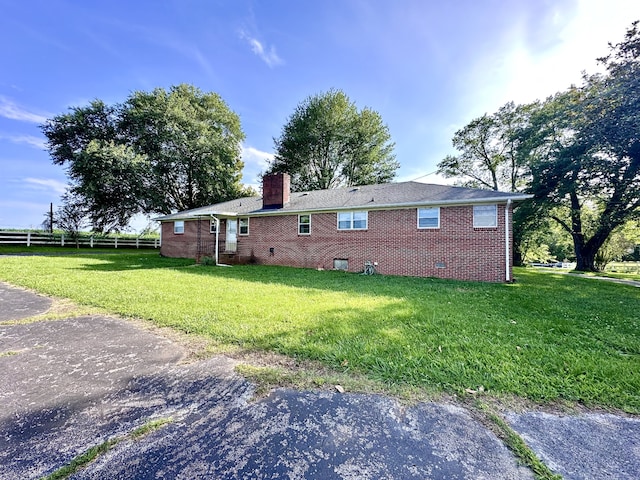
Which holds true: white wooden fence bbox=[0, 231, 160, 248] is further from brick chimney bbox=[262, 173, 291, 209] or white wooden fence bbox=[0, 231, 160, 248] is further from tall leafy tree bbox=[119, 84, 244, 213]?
brick chimney bbox=[262, 173, 291, 209]

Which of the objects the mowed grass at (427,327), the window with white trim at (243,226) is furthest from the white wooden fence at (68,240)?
the mowed grass at (427,327)

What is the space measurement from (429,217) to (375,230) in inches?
89.6

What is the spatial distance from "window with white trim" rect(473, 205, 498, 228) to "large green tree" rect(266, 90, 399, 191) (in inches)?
784

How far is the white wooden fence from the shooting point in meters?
23.0

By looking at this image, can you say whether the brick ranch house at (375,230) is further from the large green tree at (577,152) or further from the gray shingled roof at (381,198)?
the large green tree at (577,152)

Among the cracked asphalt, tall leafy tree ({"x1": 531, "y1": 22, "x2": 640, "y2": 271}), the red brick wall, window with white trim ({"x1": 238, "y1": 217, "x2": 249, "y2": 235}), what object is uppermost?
tall leafy tree ({"x1": 531, "y1": 22, "x2": 640, "y2": 271})

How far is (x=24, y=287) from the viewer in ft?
24.6

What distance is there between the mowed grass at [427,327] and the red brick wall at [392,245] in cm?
208

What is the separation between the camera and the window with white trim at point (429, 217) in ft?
35.8

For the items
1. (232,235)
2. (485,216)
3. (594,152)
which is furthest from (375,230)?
(594,152)

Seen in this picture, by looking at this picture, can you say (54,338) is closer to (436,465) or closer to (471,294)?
(436,465)

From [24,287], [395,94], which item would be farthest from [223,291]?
[395,94]

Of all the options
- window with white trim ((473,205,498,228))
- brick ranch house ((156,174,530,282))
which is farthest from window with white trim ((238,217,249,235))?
window with white trim ((473,205,498,228))

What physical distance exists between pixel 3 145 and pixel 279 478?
3145 centimetres
